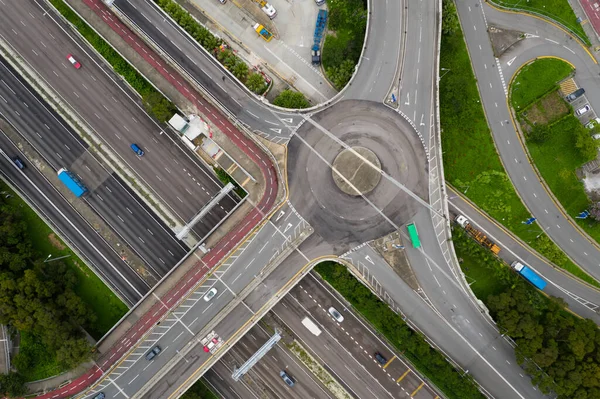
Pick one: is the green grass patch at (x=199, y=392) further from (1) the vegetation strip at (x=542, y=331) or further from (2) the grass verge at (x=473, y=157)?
(2) the grass verge at (x=473, y=157)

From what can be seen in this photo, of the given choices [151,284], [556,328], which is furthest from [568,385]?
[151,284]

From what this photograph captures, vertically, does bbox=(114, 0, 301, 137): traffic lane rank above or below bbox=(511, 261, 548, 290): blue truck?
below

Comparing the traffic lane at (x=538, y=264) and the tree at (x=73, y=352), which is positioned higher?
the traffic lane at (x=538, y=264)

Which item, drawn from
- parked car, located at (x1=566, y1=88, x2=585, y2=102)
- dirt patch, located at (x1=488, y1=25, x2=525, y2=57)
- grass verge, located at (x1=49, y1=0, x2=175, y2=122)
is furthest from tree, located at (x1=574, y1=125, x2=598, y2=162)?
grass verge, located at (x1=49, y1=0, x2=175, y2=122)

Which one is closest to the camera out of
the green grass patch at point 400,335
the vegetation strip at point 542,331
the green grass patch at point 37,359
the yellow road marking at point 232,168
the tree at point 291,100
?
the vegetation strip at point 542,331

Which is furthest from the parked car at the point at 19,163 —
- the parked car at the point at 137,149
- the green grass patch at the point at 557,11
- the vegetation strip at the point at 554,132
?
the green grass patch at the point at 557,11

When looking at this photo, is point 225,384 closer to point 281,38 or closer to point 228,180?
point 228,180

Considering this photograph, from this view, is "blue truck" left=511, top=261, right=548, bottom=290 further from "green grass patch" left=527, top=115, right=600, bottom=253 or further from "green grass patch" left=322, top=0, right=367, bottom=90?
"green grass patch" left=322, top=0, right=367, bottom=90

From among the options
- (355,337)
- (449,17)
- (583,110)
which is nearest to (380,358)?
(355,337)
